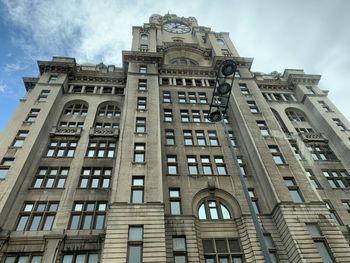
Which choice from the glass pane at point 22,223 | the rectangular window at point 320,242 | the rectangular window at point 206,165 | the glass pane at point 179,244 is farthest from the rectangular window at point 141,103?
the rectangular window at point 320,242

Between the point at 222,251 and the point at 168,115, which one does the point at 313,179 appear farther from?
the point at 168,115

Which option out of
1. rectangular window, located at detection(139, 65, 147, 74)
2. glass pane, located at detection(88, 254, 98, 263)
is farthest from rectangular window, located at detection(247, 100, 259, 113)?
glass pane, located at detection(88, 254, 98, 263)

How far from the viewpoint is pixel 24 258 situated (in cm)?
2117

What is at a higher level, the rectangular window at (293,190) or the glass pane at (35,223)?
the rectangular window at (293,190)

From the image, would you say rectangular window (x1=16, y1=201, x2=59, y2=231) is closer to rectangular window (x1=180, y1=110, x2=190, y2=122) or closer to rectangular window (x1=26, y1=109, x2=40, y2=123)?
rectangular window (x1=26, y1=109, x2=40, y2=123)

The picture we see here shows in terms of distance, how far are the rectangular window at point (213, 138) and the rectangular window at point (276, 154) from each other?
20.2ft

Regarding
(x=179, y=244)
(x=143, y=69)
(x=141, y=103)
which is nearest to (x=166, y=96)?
(x=141, y=103)

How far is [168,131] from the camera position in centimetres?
3378

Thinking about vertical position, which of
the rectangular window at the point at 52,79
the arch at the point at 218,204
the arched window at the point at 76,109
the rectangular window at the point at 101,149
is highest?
the rectangular window at the point at 52,79

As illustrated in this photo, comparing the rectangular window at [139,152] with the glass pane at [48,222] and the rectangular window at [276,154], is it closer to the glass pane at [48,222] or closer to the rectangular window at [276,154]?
the glass pane at [48,222]

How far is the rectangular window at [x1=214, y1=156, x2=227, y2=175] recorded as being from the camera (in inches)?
A: 1141

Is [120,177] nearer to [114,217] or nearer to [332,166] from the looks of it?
[114,217]

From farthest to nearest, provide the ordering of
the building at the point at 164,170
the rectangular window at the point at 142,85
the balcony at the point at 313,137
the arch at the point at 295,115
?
the arch at the point at 295,115 < the rectangular window at the point at 142,85 < the balcony at the point at 313,137 < the building at the point at 164,170

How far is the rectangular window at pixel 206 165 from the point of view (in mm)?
28766
